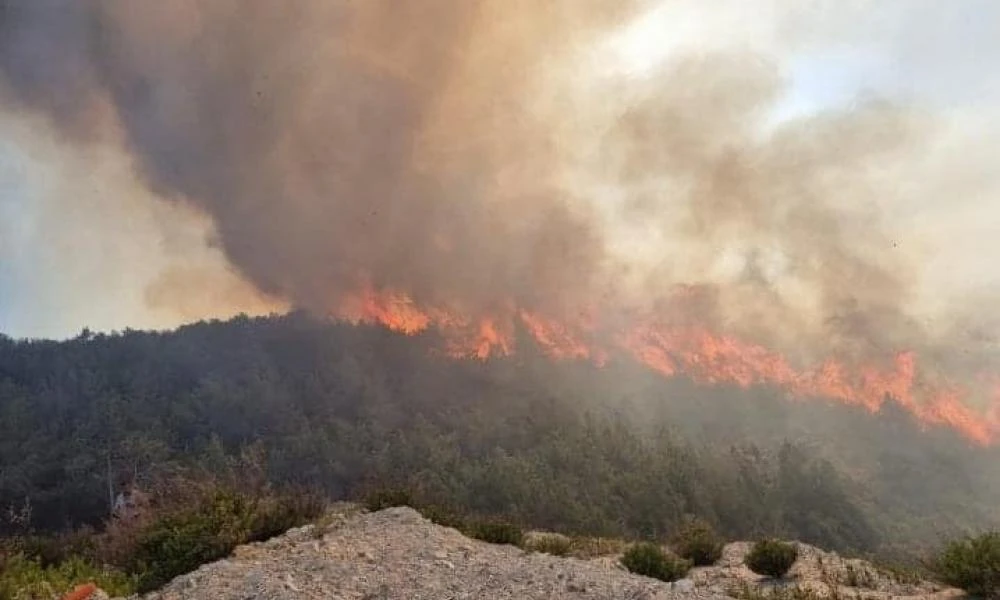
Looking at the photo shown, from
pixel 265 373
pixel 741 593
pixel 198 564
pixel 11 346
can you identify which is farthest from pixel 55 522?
pixel 11 346

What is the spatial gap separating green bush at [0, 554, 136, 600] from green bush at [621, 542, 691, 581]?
8.66 m

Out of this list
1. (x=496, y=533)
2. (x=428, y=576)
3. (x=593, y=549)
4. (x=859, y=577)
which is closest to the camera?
(x=428, y=576)

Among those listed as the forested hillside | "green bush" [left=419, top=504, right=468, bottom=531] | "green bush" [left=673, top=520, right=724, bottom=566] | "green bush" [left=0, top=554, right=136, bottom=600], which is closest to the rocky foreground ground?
"green bush" [left=419, top=504, right=468, bottom=531]

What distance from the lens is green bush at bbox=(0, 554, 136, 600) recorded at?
38.7 feet

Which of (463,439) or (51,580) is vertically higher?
(463,439)

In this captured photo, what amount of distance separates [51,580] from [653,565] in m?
10.5

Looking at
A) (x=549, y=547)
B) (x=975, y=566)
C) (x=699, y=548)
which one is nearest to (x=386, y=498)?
(x=549, y=547)

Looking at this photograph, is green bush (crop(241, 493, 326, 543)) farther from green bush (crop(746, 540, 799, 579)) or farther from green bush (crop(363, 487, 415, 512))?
green bush (crop(746, 540, 799, 579))

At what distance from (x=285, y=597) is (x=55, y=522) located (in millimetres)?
66000

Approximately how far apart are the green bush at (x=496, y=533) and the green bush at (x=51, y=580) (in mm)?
6537

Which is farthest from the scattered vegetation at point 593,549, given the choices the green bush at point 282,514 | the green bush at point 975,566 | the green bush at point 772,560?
the green bush at point 975,566

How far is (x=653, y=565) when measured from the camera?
49.0ft

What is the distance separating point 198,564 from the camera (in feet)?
43.2

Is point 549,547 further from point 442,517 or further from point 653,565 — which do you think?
point 653,565
